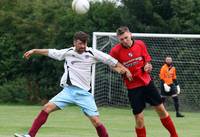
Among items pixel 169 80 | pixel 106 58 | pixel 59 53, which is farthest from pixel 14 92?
pixel 106 58

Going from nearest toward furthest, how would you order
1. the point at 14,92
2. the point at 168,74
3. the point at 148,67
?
the point at 148,67 → the point at 168,74 → the point at 14,92

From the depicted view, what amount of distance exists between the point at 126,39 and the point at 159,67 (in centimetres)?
1416

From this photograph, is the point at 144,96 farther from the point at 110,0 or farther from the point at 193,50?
the point at 110,0

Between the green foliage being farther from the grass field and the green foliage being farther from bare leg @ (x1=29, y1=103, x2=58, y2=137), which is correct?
bare leg @ (x1=29, y1=103, x2=58, y2=137)

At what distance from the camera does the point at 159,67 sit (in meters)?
24.4

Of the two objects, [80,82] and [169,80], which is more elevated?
[80,82]

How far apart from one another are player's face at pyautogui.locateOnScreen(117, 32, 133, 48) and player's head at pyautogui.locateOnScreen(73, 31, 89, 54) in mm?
577

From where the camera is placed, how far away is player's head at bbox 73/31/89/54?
399 inches

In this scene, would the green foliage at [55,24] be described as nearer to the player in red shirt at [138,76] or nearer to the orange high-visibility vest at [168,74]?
the orange high-visibility vest at [168,74]

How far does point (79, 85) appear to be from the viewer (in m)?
10.3

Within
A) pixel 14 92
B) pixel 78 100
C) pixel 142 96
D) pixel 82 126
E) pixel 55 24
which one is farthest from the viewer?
pixel 14 92

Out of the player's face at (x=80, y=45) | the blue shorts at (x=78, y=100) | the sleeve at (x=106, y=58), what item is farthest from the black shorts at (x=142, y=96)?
the player's face at (x=80, y=45)

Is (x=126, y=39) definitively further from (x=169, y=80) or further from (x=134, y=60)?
(x=169, y=80)

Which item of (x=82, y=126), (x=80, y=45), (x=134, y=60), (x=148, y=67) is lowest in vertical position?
(x=82, y=126)
